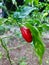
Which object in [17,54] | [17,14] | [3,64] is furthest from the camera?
[17,54]

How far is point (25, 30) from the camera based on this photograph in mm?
593

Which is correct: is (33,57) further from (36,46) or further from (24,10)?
(36,46)

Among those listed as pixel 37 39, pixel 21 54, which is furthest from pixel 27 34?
pixel 21 54

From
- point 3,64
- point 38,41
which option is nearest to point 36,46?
point 38,41

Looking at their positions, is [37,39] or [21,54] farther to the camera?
[21,54]

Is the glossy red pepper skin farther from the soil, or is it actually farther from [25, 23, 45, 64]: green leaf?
the soil

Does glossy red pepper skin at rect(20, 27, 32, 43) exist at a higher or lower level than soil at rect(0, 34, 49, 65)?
higher

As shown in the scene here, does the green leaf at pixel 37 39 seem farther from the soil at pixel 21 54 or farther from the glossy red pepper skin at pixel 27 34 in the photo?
the soil at pixel 21 54

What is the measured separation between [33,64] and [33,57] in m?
0.14

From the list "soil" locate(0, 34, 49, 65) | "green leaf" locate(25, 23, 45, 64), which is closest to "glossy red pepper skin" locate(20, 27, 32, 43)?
"green leaf" locate(25, 23, 45, 64)

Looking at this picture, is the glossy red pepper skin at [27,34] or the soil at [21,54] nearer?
the glossy red pepper skin at [27,34]

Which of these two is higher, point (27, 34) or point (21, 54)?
point (27, 34)

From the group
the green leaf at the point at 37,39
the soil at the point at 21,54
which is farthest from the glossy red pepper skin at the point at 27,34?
the soil at the point at 21,54

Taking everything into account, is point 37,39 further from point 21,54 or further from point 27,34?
point 21,54
